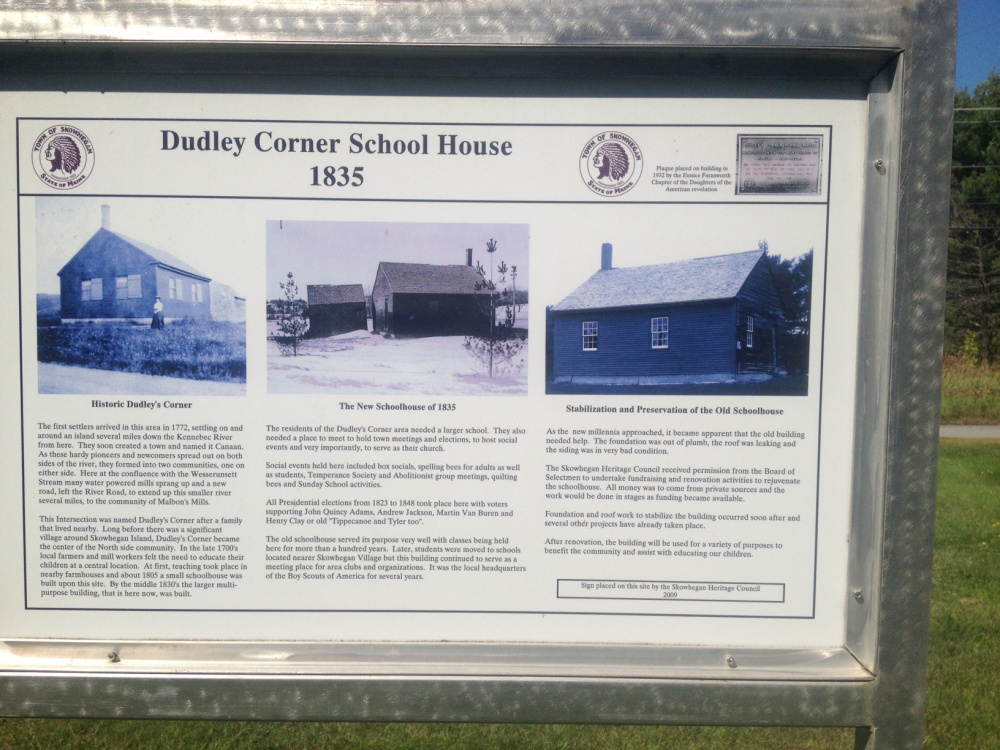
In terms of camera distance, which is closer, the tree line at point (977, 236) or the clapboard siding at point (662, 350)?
the clapboard siding at point (662, 350)

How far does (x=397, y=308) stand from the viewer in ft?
6.07

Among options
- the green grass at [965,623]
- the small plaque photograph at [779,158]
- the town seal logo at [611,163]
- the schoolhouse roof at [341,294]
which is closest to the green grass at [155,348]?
the schoolhouse roof at [341,294]

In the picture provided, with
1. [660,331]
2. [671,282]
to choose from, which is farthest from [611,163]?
[660,331]

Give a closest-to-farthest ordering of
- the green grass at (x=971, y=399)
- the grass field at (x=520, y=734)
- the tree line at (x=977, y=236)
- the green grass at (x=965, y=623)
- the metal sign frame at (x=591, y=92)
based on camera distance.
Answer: the metal sign frame at (x=591, y=92) < the grass field at (x=520, y=734) < the green grass at (x=965, y=623) < the green grass at (x=971, y=399) < the tree line at (x=977, y=236)

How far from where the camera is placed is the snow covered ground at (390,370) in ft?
6.19

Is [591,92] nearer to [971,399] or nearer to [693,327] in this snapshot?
[693,327]

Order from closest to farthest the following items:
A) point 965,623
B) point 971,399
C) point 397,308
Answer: point 397,308 < point 965,623 < point 971,399

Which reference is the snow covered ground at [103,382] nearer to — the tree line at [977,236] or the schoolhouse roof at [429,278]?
the schoolhouse roof at [429,278]

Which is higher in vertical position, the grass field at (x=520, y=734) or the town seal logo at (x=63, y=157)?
the town seal logo at (x=63, y=157)

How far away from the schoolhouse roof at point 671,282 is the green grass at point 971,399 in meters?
14.7

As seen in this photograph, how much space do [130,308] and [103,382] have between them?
0.65 feet

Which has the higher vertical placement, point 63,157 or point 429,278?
point 63,157

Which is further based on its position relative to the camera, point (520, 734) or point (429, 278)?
point (520, 734)

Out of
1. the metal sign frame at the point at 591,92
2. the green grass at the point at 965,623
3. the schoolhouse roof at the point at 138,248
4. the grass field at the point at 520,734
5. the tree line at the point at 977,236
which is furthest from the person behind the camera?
the tree line at the point at 977,236
